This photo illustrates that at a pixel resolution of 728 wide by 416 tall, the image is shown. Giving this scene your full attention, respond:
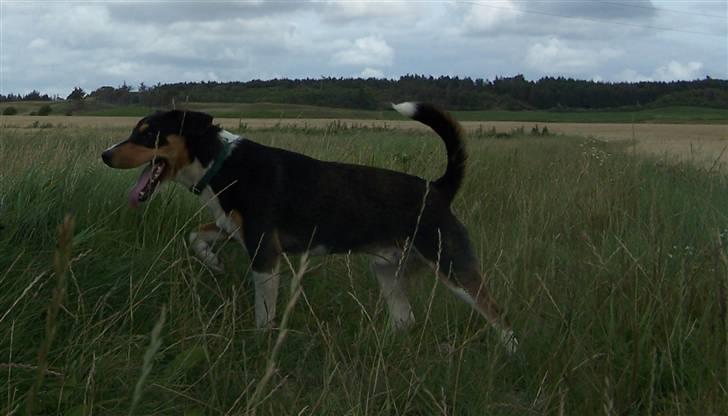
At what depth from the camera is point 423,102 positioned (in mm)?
5086

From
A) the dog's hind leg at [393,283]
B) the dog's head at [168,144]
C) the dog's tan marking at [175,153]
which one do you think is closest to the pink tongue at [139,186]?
the dog's head at [168,144]

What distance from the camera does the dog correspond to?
4.72m

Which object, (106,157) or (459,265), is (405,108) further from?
(106,157)

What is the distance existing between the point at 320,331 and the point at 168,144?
200 cm

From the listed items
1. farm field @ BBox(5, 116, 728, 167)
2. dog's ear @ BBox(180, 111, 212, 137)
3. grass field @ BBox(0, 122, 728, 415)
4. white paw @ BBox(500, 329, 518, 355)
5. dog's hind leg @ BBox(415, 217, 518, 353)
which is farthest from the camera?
farm field @ BBox(5, 116, 728, 167)

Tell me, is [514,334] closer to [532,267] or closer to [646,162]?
[532,267]

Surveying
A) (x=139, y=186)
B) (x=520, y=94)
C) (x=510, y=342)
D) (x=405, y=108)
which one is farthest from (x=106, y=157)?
(x=520, y=94)

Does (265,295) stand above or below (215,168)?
below

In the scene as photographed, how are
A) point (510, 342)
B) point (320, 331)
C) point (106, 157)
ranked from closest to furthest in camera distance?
point (320, 331), point (510, 342), point (106, 157)

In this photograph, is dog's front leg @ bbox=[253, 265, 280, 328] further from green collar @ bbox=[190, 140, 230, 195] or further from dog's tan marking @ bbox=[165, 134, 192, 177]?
dog's tan marking @ bbox=[165, 134, 192, 177]

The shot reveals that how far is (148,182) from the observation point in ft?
16.2

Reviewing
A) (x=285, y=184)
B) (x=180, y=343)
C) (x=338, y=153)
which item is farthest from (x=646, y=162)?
(x=180, y=343)

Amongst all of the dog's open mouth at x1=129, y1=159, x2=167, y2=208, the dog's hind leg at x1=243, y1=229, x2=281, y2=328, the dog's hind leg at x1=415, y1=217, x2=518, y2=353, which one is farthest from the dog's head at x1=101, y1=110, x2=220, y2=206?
the dog's hind leg at x1=415, y1=217, x2=518, y2=353

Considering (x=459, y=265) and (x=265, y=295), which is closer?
(x=265, y=295)
